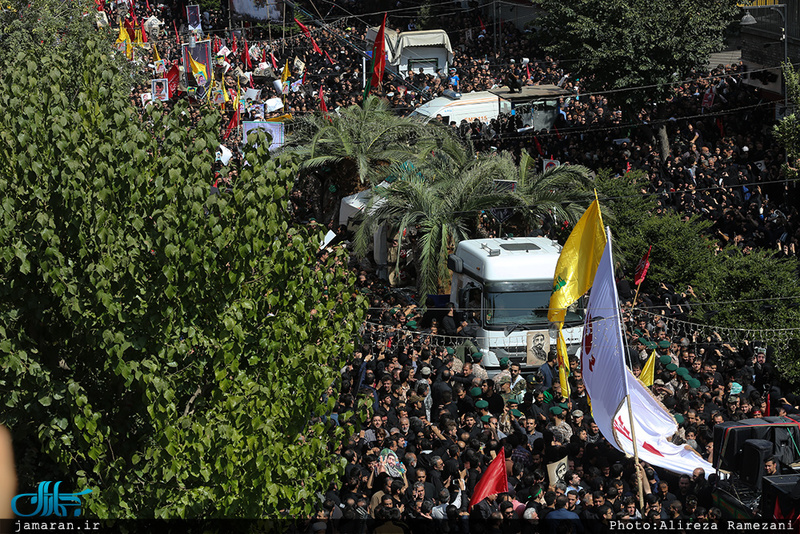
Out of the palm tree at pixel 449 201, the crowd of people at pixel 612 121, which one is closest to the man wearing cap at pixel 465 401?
the palm tree at pixel 449 201

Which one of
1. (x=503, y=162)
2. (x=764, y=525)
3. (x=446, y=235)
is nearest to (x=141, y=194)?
(x=764, y=525)

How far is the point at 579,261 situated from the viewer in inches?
520

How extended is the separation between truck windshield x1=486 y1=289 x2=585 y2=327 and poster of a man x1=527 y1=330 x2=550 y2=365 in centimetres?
41

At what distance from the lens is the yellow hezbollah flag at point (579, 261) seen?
503 inches

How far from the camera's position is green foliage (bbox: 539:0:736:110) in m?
28.9

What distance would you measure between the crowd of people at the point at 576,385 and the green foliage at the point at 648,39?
2.81 feet

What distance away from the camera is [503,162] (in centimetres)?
2336

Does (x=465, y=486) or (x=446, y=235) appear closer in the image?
(x=465, y=486)

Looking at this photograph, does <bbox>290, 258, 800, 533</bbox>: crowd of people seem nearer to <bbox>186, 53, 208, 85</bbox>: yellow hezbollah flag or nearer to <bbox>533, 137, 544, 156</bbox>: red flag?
<bbox>533, 137, 544, 156</bbox>: red flag

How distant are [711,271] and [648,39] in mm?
11621

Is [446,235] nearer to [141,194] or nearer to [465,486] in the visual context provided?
[465,486]

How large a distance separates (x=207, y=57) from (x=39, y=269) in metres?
31.0

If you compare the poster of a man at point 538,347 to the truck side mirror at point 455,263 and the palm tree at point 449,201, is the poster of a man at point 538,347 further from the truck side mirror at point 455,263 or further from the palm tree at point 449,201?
the palm tree at point 449,201

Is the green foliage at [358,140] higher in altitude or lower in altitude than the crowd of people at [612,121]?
higher
